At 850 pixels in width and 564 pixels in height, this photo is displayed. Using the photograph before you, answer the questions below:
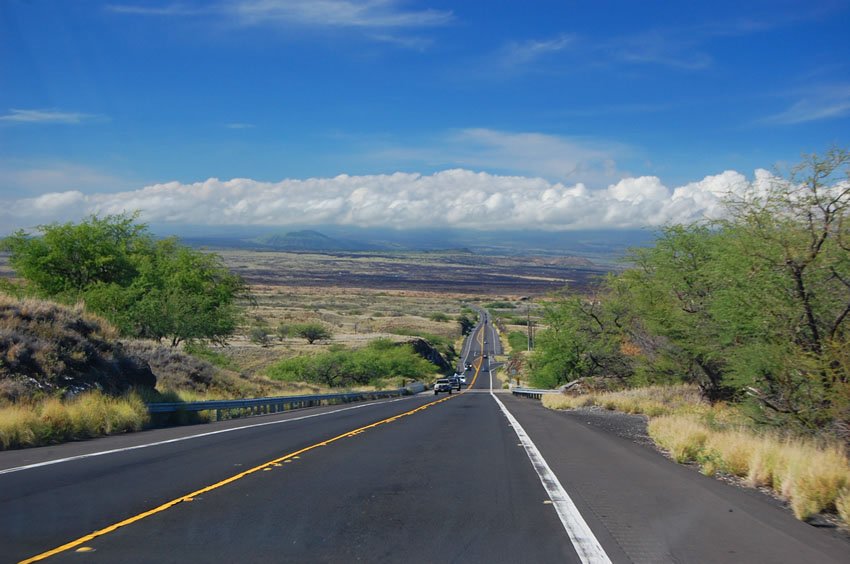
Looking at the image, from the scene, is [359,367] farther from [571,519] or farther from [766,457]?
[571,519]

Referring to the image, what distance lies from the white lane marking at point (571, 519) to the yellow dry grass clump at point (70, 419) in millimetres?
10057

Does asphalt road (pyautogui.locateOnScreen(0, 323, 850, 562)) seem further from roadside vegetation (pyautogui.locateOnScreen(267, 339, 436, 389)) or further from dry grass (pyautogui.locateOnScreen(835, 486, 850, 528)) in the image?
roadside vegetation (pyautogui.locateOnScreen(267, 339, 436, 389))

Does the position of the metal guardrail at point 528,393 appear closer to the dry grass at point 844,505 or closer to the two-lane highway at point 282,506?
the two-lane highway at point 282,506

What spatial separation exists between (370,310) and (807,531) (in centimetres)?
14261

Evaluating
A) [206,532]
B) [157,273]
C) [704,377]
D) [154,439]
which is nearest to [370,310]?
[157,273]

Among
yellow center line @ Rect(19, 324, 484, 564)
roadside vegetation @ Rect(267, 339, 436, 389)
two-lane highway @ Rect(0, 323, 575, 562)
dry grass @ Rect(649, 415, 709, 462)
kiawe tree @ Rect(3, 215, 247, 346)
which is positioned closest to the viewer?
yellow center line @ Rect(19, 324, 484, 564)

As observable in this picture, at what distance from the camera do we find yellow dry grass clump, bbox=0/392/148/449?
51.1 feet

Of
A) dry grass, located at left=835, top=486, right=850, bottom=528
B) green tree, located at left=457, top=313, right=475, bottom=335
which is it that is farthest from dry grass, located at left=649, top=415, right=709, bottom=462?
green tree, located at left=457, top=313, right=475, bottom=335

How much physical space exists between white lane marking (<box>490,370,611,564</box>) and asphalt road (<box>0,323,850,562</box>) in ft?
0.10

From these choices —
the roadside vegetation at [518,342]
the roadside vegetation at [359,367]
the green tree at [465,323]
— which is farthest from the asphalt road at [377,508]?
the green tree at [465,323]

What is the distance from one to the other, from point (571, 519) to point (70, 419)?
12865 millimetres

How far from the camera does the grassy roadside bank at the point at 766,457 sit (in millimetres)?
9766

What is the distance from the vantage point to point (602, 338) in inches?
1684

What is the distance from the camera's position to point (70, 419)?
57.6 feet
